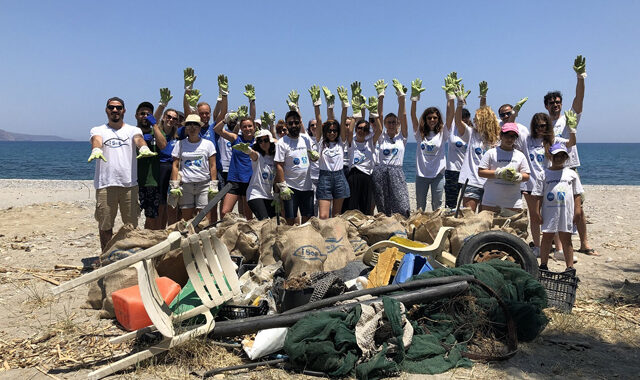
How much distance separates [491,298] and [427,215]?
223 cm

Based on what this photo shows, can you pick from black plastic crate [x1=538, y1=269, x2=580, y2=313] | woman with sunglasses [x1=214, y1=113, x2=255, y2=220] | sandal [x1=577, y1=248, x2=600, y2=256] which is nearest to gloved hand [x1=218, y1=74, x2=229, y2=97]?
woman with sunglasses [x1=214, y1=113, x2=255, y2=220]

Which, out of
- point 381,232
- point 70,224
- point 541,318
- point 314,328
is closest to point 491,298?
point 541,318

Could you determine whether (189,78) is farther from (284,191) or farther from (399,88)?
(399,88)

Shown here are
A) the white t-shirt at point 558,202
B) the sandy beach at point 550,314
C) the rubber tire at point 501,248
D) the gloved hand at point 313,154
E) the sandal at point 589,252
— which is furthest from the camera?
the sandal at point 589,252

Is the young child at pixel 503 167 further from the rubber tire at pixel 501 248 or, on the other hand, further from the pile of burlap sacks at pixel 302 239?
the rubber tire at pixel 501 248

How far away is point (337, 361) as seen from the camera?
3180 mm

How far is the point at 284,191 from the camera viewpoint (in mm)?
5992

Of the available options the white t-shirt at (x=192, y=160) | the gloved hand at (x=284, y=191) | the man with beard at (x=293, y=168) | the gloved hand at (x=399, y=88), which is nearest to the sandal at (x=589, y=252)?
the gloved hand at (x=399, y=88)

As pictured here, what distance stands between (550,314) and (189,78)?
5.71 metres

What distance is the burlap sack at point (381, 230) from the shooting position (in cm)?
531

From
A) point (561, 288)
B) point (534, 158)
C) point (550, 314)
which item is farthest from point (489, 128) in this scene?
point (550, 314)

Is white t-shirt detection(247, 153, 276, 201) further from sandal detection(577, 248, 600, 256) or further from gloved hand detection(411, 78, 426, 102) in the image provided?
sandal detection(577, 248, 600, 256)

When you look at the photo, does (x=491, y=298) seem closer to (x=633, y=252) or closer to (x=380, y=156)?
(x=380, y=156)

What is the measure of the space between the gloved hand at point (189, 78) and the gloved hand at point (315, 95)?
179 centimetres
